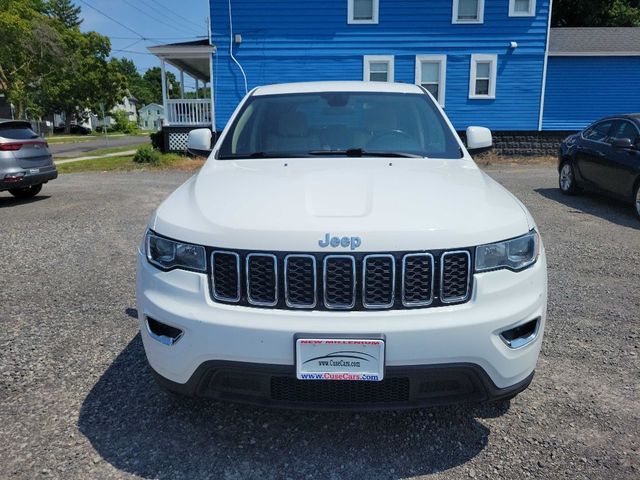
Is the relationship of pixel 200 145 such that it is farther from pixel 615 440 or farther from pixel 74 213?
pixel 74 213

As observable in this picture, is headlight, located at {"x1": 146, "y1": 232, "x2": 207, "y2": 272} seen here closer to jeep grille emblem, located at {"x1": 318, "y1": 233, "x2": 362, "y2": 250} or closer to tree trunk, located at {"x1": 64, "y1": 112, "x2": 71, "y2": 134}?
jeep grille emblem, located at {"x1": 318, "y1": 233, "x2": 362, "y2": 250}

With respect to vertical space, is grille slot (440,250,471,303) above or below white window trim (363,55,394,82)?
below

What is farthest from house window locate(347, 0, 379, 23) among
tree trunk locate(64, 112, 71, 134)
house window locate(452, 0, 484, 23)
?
tree trunk locate(64, 112, 71, 134)

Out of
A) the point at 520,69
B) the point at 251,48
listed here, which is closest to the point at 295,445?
the point at 251,48

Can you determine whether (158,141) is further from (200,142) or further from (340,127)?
(340,127)

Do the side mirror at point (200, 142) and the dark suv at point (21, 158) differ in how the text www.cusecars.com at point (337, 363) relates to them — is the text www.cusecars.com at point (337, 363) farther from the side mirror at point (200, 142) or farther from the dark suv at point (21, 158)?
the dark suv at point (21, 158)

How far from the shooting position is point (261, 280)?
Answer: 7.33 ft

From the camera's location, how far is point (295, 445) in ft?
8.48

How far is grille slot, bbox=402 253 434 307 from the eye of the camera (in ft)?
7.25

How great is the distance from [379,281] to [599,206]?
327 inches

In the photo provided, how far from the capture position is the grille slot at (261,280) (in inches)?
87.5

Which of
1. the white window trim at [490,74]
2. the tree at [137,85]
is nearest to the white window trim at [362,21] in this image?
the white window trim at [490,74]

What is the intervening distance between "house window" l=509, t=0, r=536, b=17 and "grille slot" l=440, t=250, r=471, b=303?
18.7 m

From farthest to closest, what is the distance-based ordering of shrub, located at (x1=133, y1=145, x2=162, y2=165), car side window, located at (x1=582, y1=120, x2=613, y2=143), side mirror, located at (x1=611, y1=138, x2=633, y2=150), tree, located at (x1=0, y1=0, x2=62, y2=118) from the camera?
tree, located at (x1=0, y1=0, x2=62, y2=118), shrub, located at (x1=133, y1=145, x2=162, y2=165), car side window, located at (x1=582, y1=120, x2=613, y2=143), side mirror, located at (x1=611, y1=138, x2=633, y2=150)
